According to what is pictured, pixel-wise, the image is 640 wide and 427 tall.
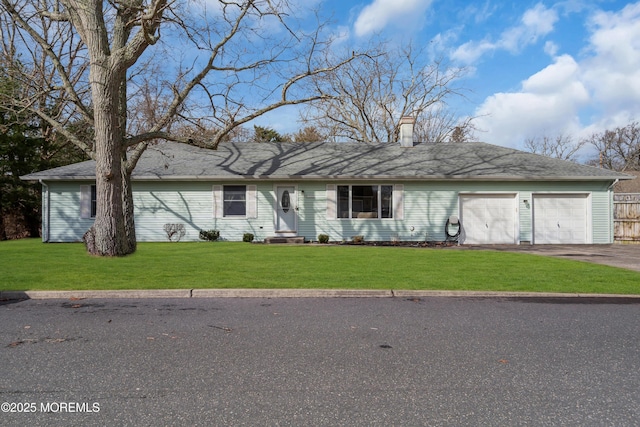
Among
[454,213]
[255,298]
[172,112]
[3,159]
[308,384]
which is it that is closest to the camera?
[308,384]

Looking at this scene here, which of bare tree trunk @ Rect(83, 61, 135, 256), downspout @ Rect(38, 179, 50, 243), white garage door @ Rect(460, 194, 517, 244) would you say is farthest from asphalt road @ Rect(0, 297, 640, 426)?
downspout @ Rect(38, 179, 50, 243)

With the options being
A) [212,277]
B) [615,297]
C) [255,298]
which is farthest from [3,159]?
[615,297]

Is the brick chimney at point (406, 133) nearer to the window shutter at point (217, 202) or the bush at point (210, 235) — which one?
the window shutter at point (217, 202)

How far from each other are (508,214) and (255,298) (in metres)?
13.7

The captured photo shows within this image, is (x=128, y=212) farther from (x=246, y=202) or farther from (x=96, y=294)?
(x=96, y=294)

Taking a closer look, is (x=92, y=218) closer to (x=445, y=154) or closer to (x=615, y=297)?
(x=445, y=154)

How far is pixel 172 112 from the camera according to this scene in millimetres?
13953

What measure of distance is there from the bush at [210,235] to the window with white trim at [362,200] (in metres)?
5.12

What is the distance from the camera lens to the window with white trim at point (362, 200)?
706 inches

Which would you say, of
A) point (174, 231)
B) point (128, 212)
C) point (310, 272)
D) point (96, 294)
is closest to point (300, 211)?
point (174, 231)

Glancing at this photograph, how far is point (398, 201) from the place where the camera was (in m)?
17.8

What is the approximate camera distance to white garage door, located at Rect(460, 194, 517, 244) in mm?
17781

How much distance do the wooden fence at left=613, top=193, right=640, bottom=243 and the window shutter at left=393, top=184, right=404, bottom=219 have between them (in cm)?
976

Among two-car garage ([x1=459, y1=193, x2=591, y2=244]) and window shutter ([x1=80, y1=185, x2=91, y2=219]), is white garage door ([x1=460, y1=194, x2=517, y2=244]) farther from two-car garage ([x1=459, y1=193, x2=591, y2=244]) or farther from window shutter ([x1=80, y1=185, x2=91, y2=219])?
window shutter ([x1=80, y1=185, x2=91, y2=219])
